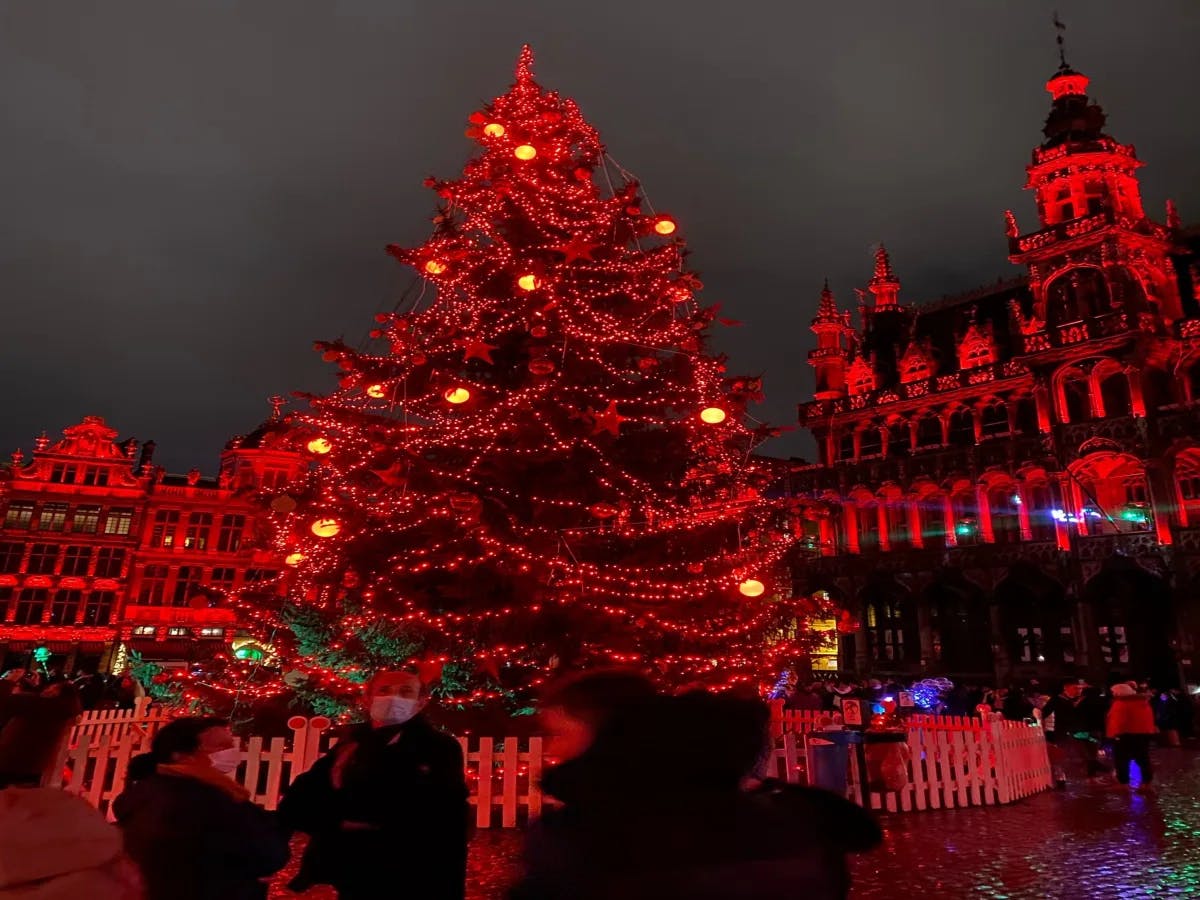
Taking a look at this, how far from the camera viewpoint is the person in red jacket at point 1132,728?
1102 centimetres

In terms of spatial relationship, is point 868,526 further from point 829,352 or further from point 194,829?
point 194,829

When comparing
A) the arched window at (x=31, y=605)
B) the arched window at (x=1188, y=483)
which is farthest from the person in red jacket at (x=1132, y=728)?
the arched window at (x=31, y=605)

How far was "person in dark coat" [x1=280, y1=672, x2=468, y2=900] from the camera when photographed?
379 centimetres

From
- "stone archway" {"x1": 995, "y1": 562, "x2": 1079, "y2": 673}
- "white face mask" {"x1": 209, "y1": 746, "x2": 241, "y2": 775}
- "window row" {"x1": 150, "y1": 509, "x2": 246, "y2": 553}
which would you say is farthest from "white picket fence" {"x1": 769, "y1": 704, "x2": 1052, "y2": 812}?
"window row" {"x1": 150, "y1": 509, "x2": 246, "y2": 553}

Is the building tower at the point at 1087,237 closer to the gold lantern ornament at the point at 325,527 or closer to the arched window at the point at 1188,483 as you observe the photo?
the arched window at the point at 1188,483

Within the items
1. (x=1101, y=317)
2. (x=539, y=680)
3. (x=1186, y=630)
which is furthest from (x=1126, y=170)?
(x=539, y=680)

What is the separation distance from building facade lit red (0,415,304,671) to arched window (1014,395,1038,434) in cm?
3735

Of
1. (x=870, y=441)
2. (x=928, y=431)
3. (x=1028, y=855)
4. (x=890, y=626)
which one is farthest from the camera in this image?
(x=870, y=441)

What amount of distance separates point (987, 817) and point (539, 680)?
588 cm

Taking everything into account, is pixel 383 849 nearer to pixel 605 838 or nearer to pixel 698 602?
pixel 605 838

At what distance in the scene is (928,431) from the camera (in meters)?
36.1

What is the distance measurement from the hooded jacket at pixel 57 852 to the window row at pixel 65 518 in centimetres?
4927

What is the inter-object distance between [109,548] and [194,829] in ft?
160

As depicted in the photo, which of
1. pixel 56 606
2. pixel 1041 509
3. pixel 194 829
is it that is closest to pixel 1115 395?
pixel 1041 509
